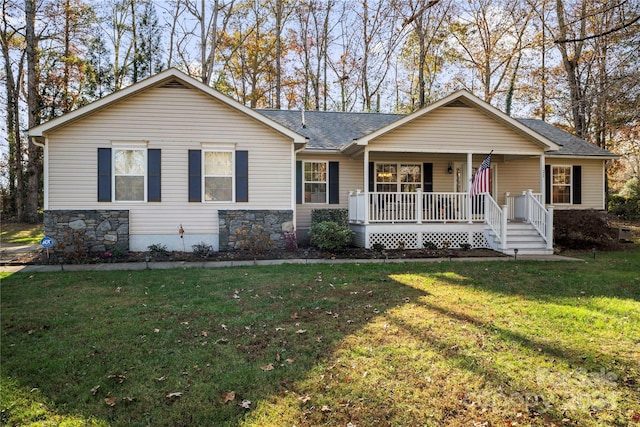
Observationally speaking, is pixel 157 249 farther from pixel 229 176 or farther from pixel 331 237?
pixel 331 237

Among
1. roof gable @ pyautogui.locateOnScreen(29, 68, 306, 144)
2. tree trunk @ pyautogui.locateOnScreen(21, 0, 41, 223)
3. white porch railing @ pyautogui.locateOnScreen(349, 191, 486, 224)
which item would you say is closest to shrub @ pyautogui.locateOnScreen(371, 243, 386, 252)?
white porch railing @ pyautogui.locateOnScreen(349, 191, 486, 224)

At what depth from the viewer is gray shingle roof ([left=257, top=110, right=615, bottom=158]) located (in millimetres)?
13844

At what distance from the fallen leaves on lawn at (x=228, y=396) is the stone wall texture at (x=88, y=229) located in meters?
8.87

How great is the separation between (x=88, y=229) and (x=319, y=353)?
30.1ft

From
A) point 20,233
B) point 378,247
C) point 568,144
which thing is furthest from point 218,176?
point 568,144

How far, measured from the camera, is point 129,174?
1087 cm

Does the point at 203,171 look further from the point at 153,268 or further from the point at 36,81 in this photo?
the point at 36,81

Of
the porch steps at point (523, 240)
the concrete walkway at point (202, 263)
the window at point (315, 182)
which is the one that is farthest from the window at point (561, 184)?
the window at point (315, 182)

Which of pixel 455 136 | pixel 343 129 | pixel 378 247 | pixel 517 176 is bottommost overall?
pixel 378 247

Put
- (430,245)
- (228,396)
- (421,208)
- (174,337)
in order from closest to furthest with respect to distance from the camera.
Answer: (228,396)
(174,337)
(430,245)
(421,208)

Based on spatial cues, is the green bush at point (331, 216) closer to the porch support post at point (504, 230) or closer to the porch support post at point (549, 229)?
the porch support post at point (504, 230)

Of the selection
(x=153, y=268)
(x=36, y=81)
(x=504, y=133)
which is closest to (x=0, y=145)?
(x=36, y=81)

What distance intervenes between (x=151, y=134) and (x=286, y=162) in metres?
3.84

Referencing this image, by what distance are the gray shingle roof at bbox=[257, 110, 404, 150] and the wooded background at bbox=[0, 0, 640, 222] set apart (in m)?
5.89
